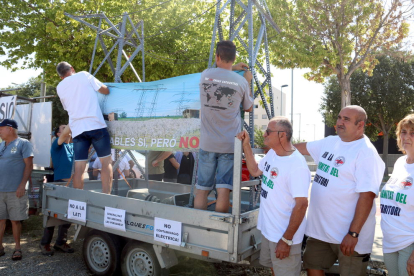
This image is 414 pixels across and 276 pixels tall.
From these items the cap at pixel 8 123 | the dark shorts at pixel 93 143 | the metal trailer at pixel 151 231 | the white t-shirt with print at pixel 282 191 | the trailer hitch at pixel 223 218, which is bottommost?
the metal trailer at pixel 151 231

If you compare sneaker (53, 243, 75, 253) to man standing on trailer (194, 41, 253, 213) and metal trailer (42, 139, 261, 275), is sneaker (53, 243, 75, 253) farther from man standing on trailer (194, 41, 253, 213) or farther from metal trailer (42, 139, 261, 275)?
man standing on trailer (194, 41, 253, 213)

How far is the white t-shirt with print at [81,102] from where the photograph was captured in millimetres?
4641

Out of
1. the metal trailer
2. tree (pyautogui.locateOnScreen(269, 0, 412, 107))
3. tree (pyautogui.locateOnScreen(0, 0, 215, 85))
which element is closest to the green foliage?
tree (pyautogui.locateOnScreen(269, 0, 412, 107))

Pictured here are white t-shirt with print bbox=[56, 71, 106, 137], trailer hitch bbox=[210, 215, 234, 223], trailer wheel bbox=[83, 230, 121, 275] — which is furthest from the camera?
white t-shirt with print bbox=[56, 71, 106, 137]

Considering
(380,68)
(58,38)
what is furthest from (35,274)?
(380,68)

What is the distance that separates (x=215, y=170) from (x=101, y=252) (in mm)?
1914

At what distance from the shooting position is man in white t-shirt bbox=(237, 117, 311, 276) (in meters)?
2.74

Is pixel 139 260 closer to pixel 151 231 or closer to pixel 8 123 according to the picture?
pixel 151 231

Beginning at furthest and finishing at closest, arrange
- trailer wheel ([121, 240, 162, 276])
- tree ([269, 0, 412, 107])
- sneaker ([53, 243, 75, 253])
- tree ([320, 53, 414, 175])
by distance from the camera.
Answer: tree ([320, 53, 414, 175]) < tree ([269, 0, 412, 107]) < sneaker ([53, 243, 75, 253]) < trailer wheel ([121, 240, 162, 276])

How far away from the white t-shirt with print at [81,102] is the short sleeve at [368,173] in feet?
11.0

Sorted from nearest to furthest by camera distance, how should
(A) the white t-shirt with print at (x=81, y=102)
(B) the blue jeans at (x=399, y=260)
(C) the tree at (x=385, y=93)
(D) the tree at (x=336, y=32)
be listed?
(B) the blue jeans at (x=399, y=260) → (A) the white t-shirt with print at (x=81, y=102) → (D) the tree at (x=336, y=32) → (C) the tree at (x=385, y=93)

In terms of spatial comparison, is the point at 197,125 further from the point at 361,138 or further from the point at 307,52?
the point at 307,52

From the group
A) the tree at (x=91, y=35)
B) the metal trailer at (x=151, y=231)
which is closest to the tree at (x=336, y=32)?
the tree at (x=91, y=35)

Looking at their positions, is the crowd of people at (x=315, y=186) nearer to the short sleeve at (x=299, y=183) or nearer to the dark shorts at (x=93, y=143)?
the short sleeve at (x=299, y=183)
